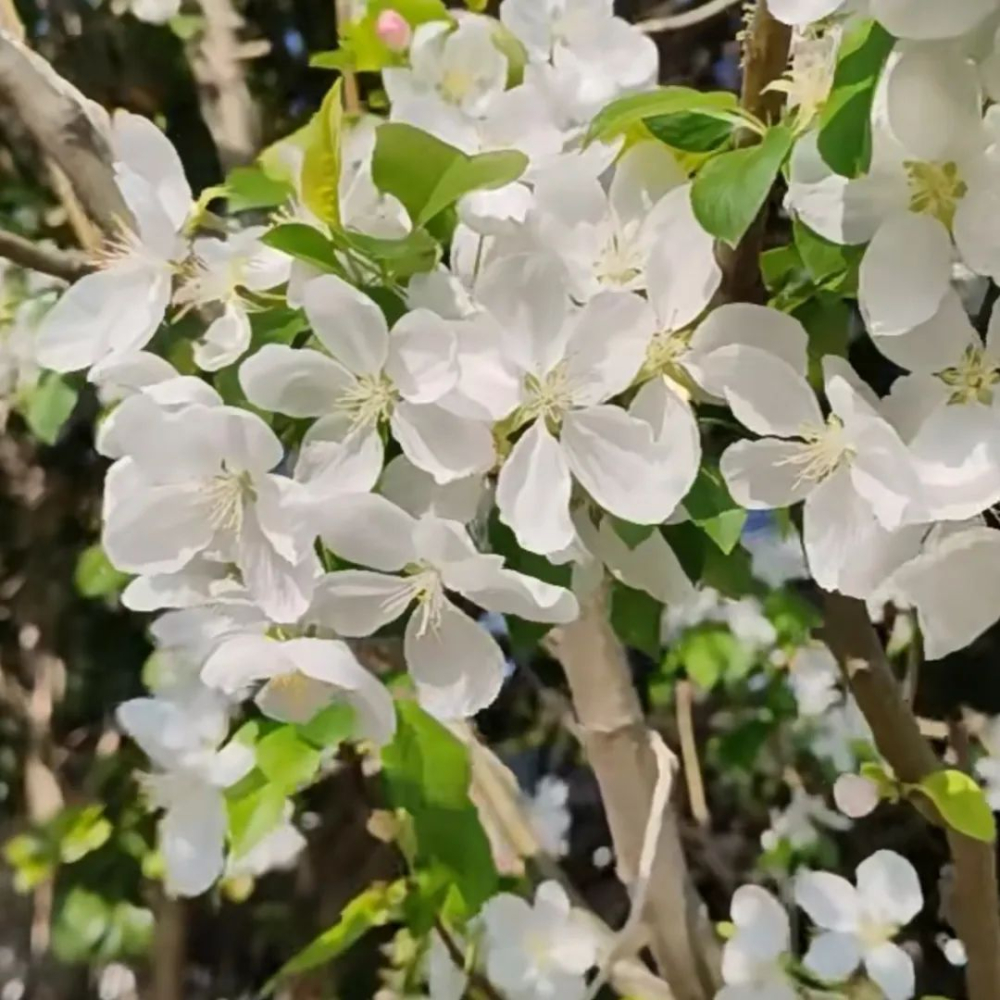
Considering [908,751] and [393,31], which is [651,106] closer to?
[393,31]

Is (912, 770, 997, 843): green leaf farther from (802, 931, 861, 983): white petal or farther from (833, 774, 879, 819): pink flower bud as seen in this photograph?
(802, 931, 861, 983): white petal

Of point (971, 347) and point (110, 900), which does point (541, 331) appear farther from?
point (110, 900)

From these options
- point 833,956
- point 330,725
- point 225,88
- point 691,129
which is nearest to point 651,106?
point 691,129

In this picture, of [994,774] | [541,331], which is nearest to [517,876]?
[994,774]

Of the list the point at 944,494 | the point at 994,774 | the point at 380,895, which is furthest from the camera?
the point at 994,774

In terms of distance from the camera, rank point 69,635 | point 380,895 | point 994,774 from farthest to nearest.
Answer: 1. point 69,635
2. point 994,774
3. point 380,895

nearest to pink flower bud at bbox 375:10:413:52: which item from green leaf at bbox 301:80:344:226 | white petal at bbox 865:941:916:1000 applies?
green leaf at bbox 301:80:344:226

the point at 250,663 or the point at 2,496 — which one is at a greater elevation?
the point at 250,663

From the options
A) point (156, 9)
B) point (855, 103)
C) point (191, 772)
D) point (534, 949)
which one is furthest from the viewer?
point (156, 9)
